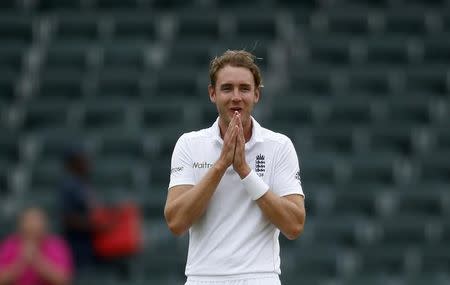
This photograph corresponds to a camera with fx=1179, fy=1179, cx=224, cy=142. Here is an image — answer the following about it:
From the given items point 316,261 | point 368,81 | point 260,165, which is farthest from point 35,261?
point 368,81

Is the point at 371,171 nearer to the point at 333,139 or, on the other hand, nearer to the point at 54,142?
the point at 333,139

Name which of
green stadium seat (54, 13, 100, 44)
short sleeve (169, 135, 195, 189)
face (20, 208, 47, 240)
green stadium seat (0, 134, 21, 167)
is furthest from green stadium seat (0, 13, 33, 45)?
short sleeve (169, 135, 195, 189)

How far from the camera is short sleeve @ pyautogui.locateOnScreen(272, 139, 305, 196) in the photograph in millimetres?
5352

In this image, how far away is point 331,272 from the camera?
38.6 feet

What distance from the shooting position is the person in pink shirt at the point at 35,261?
9.69 meters

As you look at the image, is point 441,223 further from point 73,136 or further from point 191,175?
point 191,175

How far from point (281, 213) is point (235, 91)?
576 mm

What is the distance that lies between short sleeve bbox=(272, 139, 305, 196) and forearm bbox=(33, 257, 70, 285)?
15.3ft

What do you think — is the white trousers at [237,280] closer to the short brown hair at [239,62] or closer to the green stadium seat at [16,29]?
the short brown hair at [239,62]

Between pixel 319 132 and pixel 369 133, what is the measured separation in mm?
574

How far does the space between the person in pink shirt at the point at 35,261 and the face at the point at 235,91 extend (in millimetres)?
4648

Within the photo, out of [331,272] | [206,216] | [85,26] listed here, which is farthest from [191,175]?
[85,26]

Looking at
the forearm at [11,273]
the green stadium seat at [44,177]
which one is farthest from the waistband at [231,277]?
the green stadium seat at [44,177]

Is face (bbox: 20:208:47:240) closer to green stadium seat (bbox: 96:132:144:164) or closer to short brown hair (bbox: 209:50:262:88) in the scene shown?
green stadium seat (bbox: 96:132:144:164)
